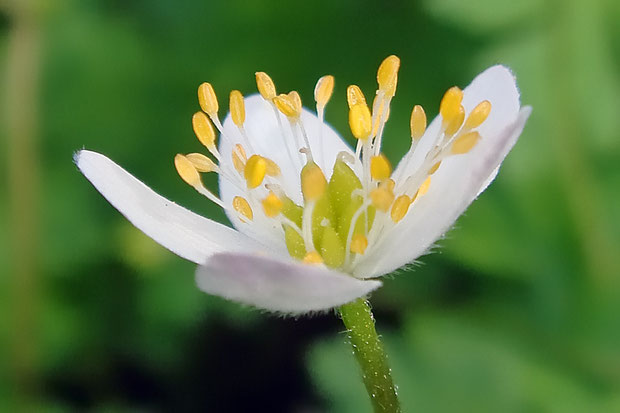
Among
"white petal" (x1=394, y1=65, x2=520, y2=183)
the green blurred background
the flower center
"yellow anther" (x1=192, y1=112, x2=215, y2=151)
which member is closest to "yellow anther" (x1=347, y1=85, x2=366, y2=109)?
the flower center

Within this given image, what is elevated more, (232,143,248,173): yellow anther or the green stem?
(232,143,248,173): yellow anther

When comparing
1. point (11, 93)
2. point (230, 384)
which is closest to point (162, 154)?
point (11, 93)

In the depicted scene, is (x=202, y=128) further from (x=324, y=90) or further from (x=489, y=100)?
(x=489, y=100)

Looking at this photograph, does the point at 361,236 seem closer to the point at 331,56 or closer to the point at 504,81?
the point at 504,81

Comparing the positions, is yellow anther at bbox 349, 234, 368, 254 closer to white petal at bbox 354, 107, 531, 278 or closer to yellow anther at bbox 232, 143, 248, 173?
white petal at bbox 354, 107, 531, 278

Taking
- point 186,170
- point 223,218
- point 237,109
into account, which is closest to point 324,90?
point 237,109

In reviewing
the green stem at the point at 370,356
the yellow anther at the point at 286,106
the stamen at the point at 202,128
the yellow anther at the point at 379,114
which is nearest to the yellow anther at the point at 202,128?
the stamen at the point at 202,128

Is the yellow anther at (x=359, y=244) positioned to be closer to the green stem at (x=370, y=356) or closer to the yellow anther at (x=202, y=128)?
the green stem at (x=370, y=356)
